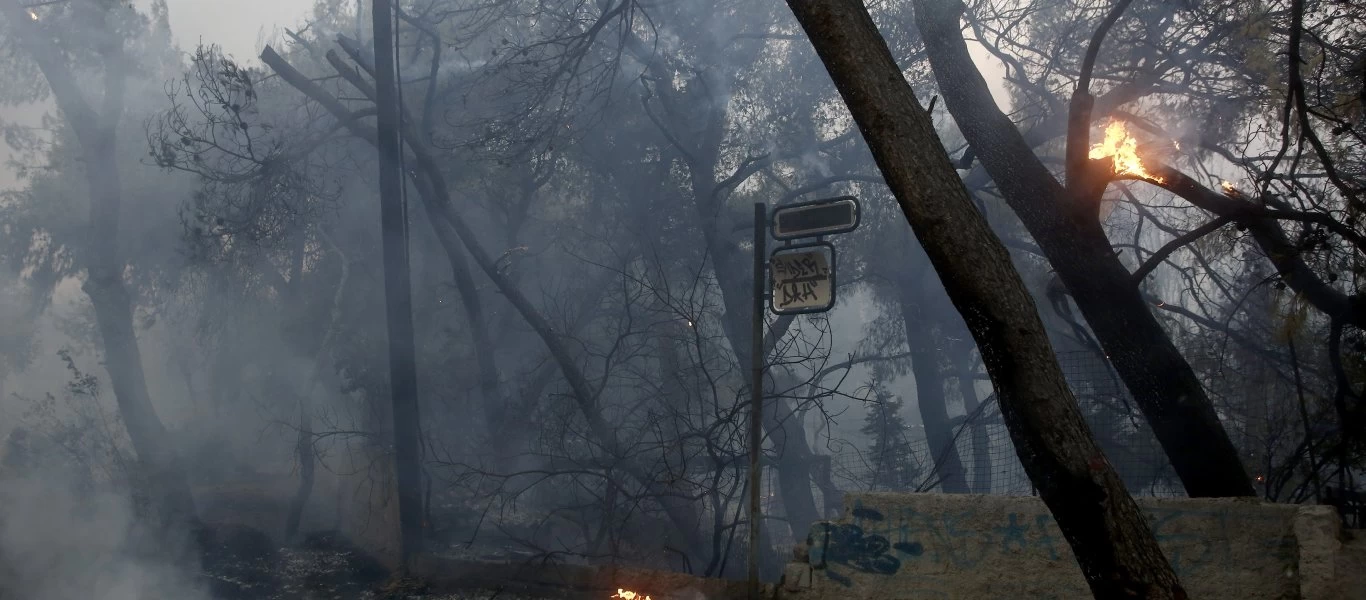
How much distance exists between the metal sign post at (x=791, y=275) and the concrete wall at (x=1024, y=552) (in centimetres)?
52

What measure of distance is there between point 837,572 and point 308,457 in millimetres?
9063

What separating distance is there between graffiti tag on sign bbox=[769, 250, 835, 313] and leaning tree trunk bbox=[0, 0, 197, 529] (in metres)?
12.1

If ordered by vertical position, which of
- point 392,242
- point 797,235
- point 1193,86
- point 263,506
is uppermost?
point 1193,86

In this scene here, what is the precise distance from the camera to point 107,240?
1575 cm

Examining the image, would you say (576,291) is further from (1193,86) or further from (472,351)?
(1193,86)

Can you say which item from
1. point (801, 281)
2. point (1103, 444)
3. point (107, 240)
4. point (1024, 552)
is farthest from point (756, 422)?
point (107, 240)

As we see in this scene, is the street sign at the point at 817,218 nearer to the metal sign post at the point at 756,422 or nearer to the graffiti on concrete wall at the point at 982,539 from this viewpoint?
the metal sign post at the point at 756,422

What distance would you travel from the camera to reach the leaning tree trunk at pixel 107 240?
15023mm

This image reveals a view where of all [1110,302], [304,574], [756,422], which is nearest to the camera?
[756,422]

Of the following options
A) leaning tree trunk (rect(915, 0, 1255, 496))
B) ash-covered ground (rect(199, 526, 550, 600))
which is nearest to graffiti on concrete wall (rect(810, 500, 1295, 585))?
leaning tree trunk (rect(915, 0, 1255, 496))

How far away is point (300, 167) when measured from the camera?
14703 mm

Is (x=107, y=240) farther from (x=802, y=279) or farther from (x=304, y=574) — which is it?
(x=802, y=279)

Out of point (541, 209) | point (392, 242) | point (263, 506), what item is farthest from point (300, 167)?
point (392, 242)

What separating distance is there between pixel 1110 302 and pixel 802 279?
6.58 ft
